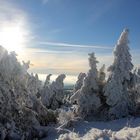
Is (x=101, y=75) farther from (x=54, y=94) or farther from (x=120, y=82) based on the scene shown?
(x=54, y=94)

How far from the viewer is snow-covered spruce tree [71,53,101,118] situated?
38.6 meters

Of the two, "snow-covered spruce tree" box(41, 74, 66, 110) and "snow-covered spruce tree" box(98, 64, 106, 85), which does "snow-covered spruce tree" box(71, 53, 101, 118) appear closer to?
"snow-covered spruce tree" box(98, 64, 106, 85)

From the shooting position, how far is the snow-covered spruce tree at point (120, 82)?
123 feet

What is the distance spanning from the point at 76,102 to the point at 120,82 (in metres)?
6.66

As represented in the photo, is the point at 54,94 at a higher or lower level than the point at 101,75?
lower

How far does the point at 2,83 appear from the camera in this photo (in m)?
23.5

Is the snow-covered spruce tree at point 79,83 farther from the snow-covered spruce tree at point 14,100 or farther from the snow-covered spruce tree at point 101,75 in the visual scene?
the snow-covered spruce tree at point 14,100

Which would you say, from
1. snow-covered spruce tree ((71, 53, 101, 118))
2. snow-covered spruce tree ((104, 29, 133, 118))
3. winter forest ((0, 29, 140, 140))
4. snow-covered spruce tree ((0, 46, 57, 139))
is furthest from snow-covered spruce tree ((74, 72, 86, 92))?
snow-covered spruce tree ((0, 46, 57, 139))

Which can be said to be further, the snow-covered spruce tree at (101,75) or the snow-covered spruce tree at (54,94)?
the snow-covered spruce tree at (54,94)

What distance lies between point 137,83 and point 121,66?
3671 mm

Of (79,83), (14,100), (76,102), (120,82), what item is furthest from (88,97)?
(79,83)

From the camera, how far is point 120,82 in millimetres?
37750

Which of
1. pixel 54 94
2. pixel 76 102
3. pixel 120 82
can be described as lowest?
pixel 76 102

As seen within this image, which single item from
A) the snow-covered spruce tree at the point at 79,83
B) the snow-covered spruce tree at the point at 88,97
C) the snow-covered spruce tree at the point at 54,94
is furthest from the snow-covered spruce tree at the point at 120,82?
the snow-covered spruce tree at the point at 54,94
